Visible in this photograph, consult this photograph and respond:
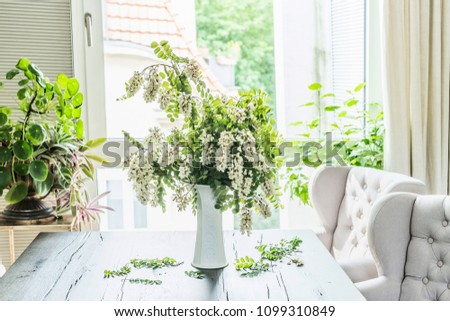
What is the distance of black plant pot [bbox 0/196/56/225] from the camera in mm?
2273

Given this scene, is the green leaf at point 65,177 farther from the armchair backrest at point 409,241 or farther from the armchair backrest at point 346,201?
the armchair backrest at point 409,241

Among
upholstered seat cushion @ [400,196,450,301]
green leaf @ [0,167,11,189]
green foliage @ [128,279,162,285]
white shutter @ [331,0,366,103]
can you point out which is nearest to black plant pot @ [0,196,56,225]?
green leaf @ [0,167,11,189]

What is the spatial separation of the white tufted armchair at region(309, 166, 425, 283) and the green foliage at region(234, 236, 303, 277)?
44 cm

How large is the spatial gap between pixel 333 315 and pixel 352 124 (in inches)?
73.6

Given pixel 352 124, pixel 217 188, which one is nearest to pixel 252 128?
pixel 217 188

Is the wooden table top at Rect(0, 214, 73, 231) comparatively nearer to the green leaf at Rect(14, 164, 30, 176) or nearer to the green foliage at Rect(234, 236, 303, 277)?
the green leaf at Rect(14, 164, 30, 176)

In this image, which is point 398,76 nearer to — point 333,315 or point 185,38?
point 185,38

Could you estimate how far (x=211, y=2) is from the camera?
5461 mm

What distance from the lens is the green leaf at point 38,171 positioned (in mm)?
2121

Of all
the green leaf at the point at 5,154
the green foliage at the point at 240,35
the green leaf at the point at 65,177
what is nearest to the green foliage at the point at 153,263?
the green leaf at the point at 65,177

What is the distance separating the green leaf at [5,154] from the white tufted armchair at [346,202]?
131 cm

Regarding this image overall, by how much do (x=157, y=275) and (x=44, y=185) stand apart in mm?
803

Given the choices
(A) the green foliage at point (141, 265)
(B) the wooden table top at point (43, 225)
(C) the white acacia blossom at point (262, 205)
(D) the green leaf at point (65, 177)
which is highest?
(D) the green leaf at point (65, 177)

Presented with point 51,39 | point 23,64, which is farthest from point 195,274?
point 51,39
